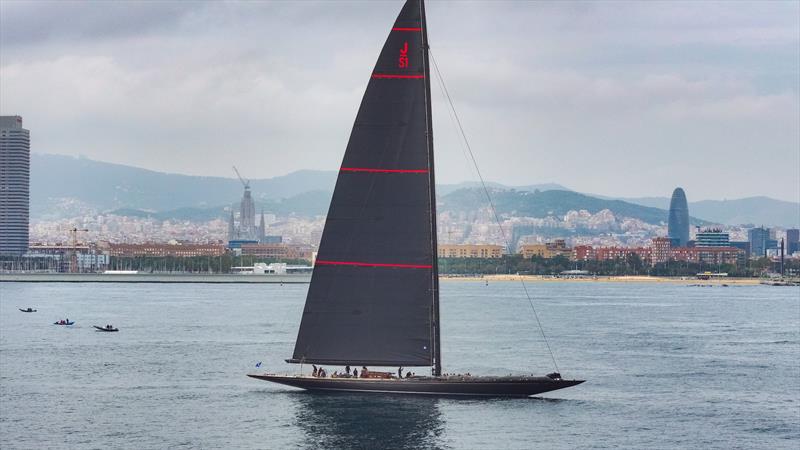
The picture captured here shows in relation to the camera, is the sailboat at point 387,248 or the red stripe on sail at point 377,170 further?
the red stripe on sail at point 377,170

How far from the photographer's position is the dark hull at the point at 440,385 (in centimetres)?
4694

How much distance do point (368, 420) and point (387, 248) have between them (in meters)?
6.72

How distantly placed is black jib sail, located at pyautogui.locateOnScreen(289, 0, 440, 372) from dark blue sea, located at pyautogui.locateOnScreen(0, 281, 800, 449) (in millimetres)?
1198

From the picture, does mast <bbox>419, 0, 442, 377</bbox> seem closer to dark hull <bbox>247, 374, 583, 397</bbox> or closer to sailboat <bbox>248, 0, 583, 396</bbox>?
sailboat <bbox>248, 0, 583, 396</bbox>

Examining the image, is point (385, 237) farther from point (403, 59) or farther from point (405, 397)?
point (403, 59)

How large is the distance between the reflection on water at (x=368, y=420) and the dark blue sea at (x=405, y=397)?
79mm

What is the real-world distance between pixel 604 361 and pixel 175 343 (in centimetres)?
3115

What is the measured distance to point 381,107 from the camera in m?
46.7

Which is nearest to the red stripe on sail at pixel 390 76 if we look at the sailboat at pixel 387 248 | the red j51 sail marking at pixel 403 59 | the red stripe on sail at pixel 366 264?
the sailboat at pixel 387 248

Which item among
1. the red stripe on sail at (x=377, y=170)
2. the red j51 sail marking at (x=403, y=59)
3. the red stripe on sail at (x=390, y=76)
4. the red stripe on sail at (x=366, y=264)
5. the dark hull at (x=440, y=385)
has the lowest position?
the dark hull at (x=440, y=385)

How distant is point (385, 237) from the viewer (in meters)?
47.2

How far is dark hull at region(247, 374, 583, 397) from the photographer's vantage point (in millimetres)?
46938

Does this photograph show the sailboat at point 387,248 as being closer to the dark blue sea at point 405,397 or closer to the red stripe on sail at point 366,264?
the red stripe on sail at point 366,264

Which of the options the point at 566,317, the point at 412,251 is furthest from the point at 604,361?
the point at 566,317
